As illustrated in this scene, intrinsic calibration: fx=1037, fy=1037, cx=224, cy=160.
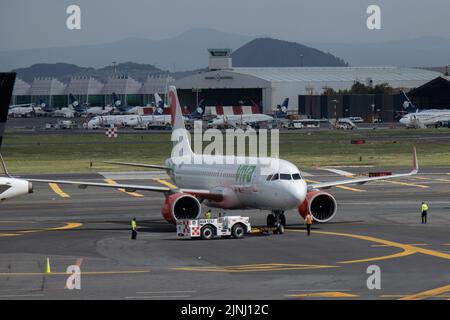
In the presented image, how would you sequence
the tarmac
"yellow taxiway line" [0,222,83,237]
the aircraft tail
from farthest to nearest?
"yellow taxiway line" [0,222,83,237] → the tarmac → the aircraft tail

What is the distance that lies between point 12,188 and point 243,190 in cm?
2183

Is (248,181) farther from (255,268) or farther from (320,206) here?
(255,268)

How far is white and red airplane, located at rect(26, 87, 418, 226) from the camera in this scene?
67.2 m

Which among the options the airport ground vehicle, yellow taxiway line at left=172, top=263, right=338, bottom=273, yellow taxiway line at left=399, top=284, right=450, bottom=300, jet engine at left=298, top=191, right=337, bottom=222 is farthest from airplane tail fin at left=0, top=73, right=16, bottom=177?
jet engine at left=298, top=191, right=337, bottom=222

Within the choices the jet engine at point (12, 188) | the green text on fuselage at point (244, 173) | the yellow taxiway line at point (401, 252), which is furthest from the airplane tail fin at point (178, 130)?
the jet engine at point (12, 188)

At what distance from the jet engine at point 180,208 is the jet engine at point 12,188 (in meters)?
18.4

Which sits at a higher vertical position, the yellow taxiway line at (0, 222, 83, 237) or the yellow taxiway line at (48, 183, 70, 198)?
the yellow taxiway line at (0, 222, 83, 237)

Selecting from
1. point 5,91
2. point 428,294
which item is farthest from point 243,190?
point 5,91

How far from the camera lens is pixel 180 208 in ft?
232

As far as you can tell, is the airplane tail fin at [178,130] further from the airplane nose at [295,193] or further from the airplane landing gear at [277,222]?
the airplane nose at [295,193]

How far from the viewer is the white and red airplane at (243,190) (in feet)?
221

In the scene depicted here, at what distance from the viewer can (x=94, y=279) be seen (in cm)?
4953

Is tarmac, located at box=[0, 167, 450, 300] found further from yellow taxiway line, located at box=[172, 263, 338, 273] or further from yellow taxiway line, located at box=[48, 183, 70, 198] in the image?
yellow taxiway line, located at box=[48, 183, 70, 198]
